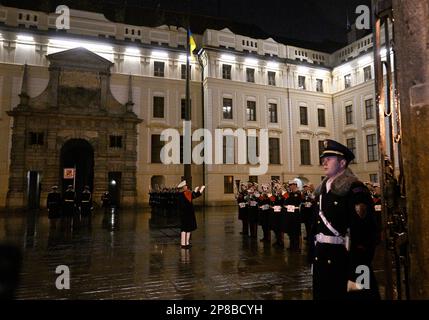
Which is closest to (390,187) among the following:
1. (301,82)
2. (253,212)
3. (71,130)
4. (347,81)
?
(253,212)

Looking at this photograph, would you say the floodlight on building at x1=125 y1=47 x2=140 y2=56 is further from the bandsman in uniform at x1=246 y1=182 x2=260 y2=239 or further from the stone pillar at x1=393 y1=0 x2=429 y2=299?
the stone pillar at x1=393 y1=0 x2=429 y2=299

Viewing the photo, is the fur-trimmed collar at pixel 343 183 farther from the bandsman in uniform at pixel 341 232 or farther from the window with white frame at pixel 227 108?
the window with white frame at pixel 227 108

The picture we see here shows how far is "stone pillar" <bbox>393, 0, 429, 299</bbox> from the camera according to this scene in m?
1.99

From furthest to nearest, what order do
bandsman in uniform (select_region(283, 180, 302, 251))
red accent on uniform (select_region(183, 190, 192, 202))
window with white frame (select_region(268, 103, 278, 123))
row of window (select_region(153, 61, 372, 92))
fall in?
window with white frame (select_region(268, 103, 278, 123))
row of window (select_region(153, 61, 372, 92))
red accent on uniform (select_region(183, 190, 192, 202))
bandsman in uniform (select_region(283, 180, 302, 251))

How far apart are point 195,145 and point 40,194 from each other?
1369cm

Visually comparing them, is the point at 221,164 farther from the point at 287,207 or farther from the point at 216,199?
the point at 287,207

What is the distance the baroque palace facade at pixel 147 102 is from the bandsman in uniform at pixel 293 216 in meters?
20.2

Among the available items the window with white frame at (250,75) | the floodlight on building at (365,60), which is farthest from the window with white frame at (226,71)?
the floodlight on building at (365,60)

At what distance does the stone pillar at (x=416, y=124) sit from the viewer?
6.54 ft

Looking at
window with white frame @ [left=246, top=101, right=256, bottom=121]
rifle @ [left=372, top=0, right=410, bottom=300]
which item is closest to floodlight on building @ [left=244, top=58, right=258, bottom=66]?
window with white frame @ [left=246, top=101, right=256, bottom=121]

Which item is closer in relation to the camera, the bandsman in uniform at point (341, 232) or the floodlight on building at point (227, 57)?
the bandsman in uniform at point (341, 232)

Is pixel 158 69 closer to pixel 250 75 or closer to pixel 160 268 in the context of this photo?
pixel 250 75

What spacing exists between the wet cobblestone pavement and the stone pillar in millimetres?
3383

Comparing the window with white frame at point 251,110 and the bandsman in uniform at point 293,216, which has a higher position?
the window with white frame at point 251,110
